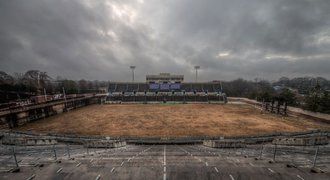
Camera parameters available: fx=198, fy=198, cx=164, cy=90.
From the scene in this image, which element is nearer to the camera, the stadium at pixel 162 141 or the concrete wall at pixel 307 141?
the stadium at pixel 162 141

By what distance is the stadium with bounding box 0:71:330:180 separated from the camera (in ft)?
48.7

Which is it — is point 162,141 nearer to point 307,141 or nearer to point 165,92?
point 307,141

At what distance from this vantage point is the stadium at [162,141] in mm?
14852

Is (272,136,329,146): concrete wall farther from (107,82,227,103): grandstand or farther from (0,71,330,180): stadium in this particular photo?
(107,82,227,103): grandstand

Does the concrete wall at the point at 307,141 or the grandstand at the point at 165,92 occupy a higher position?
the grandstand at the point at 165,92

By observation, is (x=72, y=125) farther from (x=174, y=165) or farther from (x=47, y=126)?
(x=174, y=165)

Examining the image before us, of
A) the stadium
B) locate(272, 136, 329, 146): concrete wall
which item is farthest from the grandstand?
locate(272, 136, 329, 146): concrete wall

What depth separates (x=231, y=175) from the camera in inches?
558

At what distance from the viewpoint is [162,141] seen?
32062 millimetres

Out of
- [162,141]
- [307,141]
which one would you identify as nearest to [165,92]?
[162,141]

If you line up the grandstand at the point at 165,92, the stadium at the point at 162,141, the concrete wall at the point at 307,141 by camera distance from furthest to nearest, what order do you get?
the grandstand at the point at 165,92
the concrete wall at the point at 307,141
the stadium at the point at 162,141

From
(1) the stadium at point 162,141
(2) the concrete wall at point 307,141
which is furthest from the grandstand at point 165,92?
(2) the concrete wall at point 307,141

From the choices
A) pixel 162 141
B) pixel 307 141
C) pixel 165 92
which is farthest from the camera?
pixel 165 92

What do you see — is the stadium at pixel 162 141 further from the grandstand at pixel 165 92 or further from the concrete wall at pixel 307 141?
the grandstand at pixel 165 92
